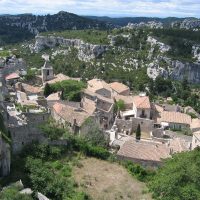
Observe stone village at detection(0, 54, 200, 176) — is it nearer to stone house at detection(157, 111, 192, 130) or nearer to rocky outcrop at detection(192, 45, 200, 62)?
stone house at detection(157, 111, 192, 130)

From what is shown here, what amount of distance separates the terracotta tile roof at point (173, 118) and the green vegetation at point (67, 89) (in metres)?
13.3

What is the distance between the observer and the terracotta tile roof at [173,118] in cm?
6588

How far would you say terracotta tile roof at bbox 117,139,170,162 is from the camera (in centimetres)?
4678

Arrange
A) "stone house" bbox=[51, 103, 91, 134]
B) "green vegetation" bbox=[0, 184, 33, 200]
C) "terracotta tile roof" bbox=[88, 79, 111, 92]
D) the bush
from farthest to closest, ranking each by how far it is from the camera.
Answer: "terracotta tile roof" bbox=[88, 79, 111, 92] < "stone house" bbox=[51, 103, 91, 134] < the bush < "green vegetation" bbox=[0, 184, 33, 200]

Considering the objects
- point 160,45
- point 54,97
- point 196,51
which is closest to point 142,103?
point 54,97

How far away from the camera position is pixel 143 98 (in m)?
68.7

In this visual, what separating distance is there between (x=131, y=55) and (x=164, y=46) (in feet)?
43.3

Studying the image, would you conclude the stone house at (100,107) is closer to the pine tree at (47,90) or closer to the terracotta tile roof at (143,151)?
the pine tree at (47,90)

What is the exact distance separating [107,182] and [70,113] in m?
14.6

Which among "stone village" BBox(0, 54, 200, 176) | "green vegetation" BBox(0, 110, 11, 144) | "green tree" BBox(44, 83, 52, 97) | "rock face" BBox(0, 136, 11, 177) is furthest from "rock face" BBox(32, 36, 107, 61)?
"rock face" BBox(0, 136, 11, 177)

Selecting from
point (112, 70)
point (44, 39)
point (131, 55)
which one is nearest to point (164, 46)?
point (131, 55)

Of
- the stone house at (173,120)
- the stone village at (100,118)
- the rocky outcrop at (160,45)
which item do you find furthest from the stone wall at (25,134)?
the rocky outcrop at (160,45)

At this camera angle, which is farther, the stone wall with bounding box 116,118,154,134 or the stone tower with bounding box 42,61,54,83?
the stone tower with bounding box 42,61,54,83

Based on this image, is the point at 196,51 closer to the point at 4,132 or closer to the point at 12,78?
the point at 12,78
